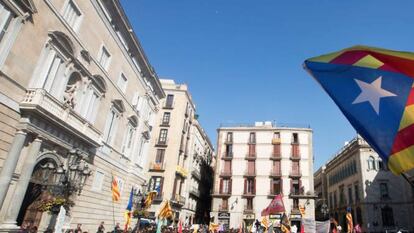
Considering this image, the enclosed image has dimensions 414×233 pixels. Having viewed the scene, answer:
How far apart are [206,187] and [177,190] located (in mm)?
21452

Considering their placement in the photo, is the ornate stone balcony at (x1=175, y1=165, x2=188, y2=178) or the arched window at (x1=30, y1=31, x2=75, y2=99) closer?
the arched window at (x1=30, y1=31, x2=75, y2=99)

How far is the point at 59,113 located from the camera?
15.4 meters

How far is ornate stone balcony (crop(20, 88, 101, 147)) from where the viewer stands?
13320mm

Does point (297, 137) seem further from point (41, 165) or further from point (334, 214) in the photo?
point (41, 165)

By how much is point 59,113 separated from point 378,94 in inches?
581

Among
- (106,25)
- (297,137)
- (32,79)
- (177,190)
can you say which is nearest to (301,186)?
(297,137)

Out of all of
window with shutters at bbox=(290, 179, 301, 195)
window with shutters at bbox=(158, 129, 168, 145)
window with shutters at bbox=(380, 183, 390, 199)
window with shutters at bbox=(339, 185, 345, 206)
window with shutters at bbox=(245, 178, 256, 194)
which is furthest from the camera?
window with shutters at bbox=(339, 185, 345, 206)

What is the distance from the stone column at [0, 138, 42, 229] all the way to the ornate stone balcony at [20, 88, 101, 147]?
1489 millimetres

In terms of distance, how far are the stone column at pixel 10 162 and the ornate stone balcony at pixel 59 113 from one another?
128 cm

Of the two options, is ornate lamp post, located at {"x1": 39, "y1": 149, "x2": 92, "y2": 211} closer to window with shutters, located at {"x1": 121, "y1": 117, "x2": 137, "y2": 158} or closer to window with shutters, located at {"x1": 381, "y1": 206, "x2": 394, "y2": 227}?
window with shutters, located at {"x1": 121, "y1": 117, "x2": 137, "y2": 158}

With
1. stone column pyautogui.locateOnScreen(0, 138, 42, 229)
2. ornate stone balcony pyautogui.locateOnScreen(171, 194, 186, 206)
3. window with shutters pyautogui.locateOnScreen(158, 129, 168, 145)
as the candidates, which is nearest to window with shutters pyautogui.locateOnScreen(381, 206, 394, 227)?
ornate stone balcony pyautogui.locateOnScreen(171, 194, 186, 206)

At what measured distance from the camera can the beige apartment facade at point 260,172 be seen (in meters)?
47.7

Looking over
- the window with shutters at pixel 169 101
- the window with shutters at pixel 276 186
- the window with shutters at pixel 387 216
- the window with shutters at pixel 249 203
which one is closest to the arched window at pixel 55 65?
the window with shutters at pixel 169 101

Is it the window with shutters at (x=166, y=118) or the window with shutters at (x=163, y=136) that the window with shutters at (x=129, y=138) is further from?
the window with shutters at (x=166, y=118)
